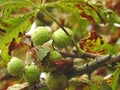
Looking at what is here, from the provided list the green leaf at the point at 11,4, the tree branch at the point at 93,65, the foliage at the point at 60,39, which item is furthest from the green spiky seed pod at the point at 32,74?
the green leaf at the point at 11,4

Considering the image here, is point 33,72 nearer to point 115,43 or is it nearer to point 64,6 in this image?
point 64,6

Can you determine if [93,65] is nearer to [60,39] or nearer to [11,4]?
[60,39]

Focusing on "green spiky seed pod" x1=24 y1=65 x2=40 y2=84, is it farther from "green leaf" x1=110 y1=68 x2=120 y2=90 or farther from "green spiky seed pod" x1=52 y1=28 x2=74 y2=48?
"green leaf" x1=110 y1=68 x2=120 y2=90

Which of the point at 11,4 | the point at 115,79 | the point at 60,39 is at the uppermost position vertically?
the point at 11,4

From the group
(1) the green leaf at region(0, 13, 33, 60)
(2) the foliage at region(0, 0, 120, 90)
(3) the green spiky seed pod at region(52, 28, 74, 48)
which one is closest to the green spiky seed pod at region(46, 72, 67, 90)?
(2) the foliage at region(0, 0, 120, 90)

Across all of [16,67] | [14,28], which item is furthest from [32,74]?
[14,28]

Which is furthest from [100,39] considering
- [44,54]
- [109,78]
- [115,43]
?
[115,43]

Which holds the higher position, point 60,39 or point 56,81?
point 60,39

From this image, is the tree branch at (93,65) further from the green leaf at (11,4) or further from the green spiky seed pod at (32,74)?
the green leaf at (11,4)
